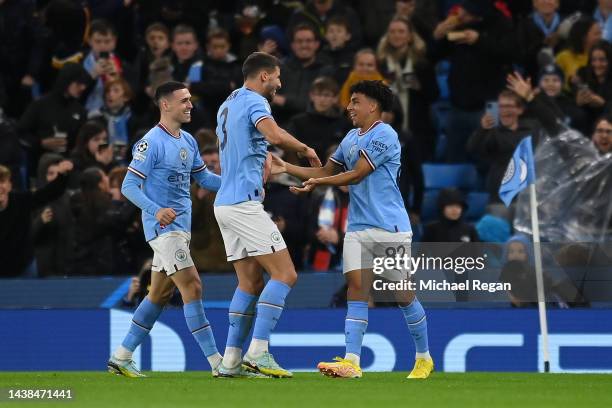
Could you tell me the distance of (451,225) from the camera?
16.0 m

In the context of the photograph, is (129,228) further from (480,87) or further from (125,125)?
(480,87)

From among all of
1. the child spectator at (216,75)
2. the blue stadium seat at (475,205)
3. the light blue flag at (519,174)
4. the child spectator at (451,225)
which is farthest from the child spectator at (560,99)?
the child spectator at (216,75)

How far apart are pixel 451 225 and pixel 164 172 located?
198 inches

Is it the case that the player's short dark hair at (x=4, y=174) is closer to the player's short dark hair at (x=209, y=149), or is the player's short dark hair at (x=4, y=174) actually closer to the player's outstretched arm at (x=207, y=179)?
the player's short dark hair at (x=209, y=149)

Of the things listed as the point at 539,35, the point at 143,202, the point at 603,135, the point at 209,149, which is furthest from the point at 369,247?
the point at 539,35

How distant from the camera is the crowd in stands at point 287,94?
16.1 meters

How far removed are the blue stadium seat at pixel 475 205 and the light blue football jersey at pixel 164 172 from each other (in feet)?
22.8

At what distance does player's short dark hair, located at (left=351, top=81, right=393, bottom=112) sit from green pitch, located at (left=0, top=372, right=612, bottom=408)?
2.23m

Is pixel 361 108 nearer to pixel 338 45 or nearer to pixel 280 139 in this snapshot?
pixel 280 139

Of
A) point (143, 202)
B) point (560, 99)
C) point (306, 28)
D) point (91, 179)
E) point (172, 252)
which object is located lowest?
point (172, 252)

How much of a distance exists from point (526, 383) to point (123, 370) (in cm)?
332

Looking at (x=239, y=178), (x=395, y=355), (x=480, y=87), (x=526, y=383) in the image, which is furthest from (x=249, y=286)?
(x=480, y=87)

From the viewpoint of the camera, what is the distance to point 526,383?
11859 mm

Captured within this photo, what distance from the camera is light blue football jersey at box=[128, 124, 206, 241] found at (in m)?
11.8
